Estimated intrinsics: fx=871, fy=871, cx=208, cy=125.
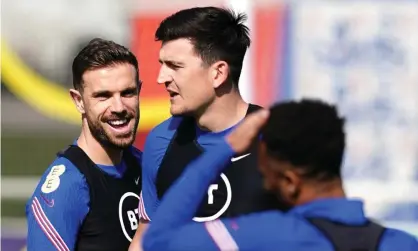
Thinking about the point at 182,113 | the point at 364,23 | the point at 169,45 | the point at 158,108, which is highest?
the point at 169,45

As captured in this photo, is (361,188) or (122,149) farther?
(361,188)

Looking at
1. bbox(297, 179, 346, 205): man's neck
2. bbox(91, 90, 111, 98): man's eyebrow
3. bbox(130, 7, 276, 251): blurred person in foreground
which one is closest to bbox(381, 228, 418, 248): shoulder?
bbox(297, 179, 346, 205): man's neck

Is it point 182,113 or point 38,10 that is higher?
point 182,113

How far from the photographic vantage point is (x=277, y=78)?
9883 millimetres

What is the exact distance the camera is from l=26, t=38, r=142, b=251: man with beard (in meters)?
3.75

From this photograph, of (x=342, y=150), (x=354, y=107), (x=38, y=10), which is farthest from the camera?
(x=38, y=10)

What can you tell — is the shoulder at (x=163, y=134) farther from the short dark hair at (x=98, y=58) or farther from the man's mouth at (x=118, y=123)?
the short dark hair at (x=98, y=58)

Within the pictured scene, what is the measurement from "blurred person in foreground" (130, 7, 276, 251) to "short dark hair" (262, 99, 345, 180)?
3.39 feet

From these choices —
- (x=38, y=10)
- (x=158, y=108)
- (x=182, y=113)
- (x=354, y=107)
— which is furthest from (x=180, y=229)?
(x=38, y=10)

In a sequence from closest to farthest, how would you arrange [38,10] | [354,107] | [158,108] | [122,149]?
[122,149] < [354,107] < [158,108] < [38,10]

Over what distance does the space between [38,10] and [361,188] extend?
27.7 feet

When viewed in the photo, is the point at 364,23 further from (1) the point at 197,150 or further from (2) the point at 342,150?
(2) the point at 342,150

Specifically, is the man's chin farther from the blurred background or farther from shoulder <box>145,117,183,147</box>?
the blurred background

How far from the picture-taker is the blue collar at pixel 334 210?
2602mm
